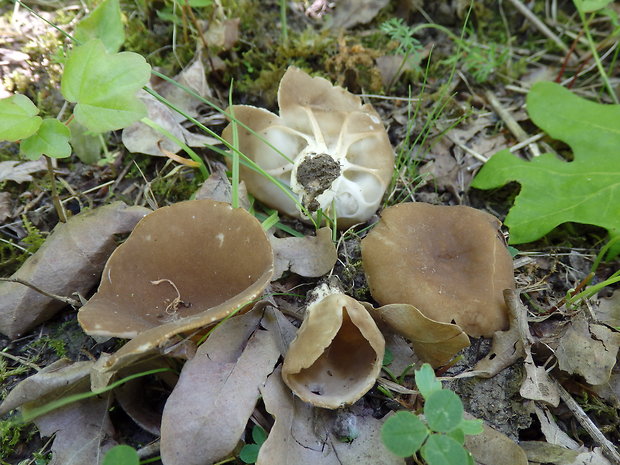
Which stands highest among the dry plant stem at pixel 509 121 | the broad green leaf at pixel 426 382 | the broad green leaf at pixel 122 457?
the dry plant stem at pixel 509 121

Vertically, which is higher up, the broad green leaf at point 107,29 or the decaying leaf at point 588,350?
the broad green leaf at point 107,29

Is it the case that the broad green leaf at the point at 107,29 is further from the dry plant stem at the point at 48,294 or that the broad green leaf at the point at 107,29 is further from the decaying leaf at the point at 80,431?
the decaying leaf at the point at 80,431

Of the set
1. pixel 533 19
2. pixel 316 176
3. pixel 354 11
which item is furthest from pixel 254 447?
pixel 533 19

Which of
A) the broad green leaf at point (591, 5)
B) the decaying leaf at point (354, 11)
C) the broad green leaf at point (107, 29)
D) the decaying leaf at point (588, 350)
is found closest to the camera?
the decaying leaf at point (588, 350)

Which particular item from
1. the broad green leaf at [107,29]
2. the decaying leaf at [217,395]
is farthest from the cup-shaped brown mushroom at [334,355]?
the broad green leaf at [107,29]

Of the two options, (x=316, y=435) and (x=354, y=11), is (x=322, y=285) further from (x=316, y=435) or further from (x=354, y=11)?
(x=354, y=11)

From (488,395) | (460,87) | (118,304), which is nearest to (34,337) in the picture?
Result: (118,304)

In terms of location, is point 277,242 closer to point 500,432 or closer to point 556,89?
point 500,432
